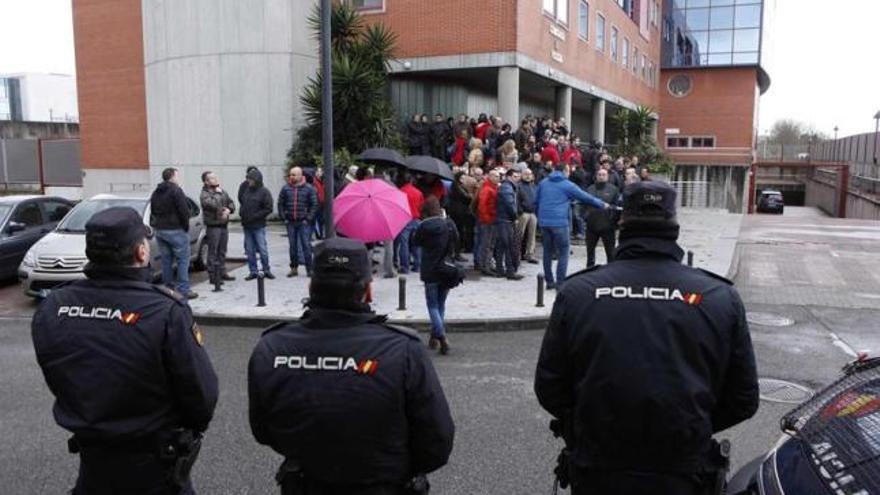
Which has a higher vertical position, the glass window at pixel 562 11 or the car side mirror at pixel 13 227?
the glass window at pixel 562 11

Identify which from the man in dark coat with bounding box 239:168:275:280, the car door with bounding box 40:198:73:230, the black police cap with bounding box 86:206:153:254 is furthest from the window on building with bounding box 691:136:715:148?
the black police cap with bounding box 86:206:153:254

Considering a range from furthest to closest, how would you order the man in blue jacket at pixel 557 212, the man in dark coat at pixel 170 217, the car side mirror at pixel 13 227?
1. the car side mirror at pixel 13 227
2. the man in blue jacket at pixel 557 212
3. the man in dark coat at pixel 170 217

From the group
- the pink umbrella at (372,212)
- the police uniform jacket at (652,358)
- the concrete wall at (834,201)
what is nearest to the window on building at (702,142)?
the concrete wall at (834,201)

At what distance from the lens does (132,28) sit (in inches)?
1002

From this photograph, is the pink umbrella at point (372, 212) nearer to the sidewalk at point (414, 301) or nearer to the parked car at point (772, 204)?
the sidewalk at point (414, 301)

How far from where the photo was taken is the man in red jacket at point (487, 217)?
1237 cm

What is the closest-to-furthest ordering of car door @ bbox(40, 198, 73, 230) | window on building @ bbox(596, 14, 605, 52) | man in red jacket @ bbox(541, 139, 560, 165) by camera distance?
1. car door @ bbox(40, 198, 73, 230)
2. man in red jacket @ bbox(541, 139, 560, 165)
3. window on building @ bbox(596, 14, 605, 52)

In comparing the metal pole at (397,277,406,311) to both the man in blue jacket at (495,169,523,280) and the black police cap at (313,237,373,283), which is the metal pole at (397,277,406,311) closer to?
the man in blue jacket at (495,169,523,280)

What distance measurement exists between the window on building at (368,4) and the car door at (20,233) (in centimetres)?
1218

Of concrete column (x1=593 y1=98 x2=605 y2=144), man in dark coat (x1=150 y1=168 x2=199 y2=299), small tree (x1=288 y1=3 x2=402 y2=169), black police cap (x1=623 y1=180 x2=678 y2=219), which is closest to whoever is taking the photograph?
black police cap (x1=623 y1=180 x2=678 y2=219)

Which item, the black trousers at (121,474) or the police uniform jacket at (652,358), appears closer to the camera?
the police uniform jacket at (652,358)

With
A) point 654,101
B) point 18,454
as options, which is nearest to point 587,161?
point 18,454

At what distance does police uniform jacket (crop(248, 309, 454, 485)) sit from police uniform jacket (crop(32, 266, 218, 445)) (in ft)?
1.68

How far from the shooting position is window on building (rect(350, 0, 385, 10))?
22.2 m
